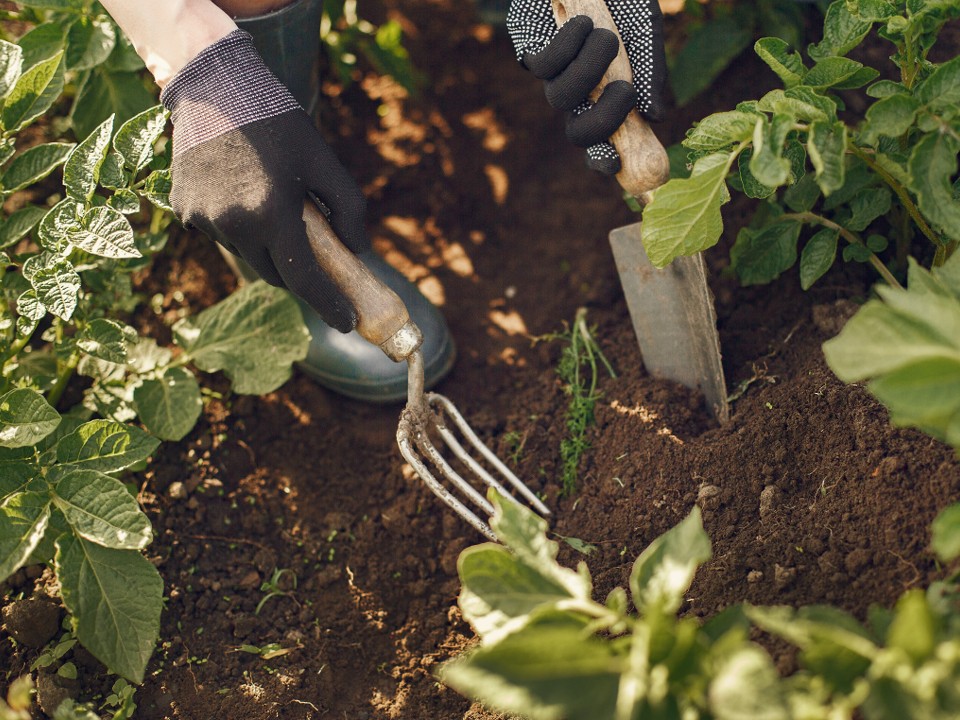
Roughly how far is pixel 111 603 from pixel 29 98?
2.98 ft

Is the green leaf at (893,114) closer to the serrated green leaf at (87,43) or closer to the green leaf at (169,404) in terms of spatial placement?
the green leaf at (169,404)

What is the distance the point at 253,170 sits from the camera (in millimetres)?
1379

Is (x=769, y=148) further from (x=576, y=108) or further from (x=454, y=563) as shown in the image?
(x=454, y=563)

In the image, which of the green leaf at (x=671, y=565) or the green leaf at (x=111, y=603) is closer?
the green leaf at (x=671, y=565)

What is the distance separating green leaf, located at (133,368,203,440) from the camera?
166 centimetres

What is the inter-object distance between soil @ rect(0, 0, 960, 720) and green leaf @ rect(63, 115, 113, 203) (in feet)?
2.01

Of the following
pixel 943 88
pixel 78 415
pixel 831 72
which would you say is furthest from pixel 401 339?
pixel 943 88

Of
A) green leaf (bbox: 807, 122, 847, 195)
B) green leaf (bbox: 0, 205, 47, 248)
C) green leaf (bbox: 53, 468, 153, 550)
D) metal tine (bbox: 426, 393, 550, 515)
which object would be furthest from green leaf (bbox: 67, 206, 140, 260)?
green leaf (bbox: 807, 122, 847, 195)

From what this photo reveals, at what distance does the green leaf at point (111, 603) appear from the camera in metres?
1.37

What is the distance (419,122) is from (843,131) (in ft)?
4.60

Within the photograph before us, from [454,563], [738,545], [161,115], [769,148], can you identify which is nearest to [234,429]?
[454,563]

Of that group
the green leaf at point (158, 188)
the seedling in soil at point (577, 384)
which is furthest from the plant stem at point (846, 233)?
the green leaf at point (158, 188)

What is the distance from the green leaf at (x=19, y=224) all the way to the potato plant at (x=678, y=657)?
1095 millimetres

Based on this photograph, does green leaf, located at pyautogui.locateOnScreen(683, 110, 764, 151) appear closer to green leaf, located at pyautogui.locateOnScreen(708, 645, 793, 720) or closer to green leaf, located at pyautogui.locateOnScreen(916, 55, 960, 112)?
green leaf, located at pyautogui.locateOnScreen(916, 55, 960, 112)
